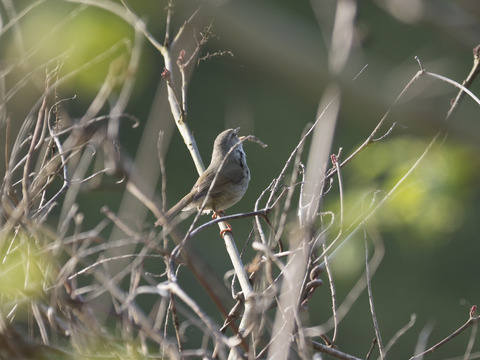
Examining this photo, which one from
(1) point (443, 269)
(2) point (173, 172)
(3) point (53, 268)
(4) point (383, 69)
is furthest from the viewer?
(1) point (443, 269)

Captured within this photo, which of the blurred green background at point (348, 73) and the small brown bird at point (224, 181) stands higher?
the blurred green background at point (348, 73)

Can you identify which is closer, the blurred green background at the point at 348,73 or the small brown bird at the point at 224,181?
the blurred green background at the point at 348,73

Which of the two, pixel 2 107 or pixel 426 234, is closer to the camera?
Answer: pixel 2 107

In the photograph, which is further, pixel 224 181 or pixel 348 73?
pixel 224 181

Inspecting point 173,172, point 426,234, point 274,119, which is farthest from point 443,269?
point 426,234

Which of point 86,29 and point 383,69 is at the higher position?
point 86,29

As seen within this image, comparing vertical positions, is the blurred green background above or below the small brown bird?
above

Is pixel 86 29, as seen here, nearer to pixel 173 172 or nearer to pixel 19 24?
pixel 19 24

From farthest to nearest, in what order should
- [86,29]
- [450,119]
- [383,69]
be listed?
[86,29] → [383,69] → [450,119]

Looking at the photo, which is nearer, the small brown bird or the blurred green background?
the blurred green background

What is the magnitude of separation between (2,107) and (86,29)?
0.62 meters

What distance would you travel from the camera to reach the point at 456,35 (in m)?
1.14

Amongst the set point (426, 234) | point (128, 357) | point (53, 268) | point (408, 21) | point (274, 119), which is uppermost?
point (408, 21)

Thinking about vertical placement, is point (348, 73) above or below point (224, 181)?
above
